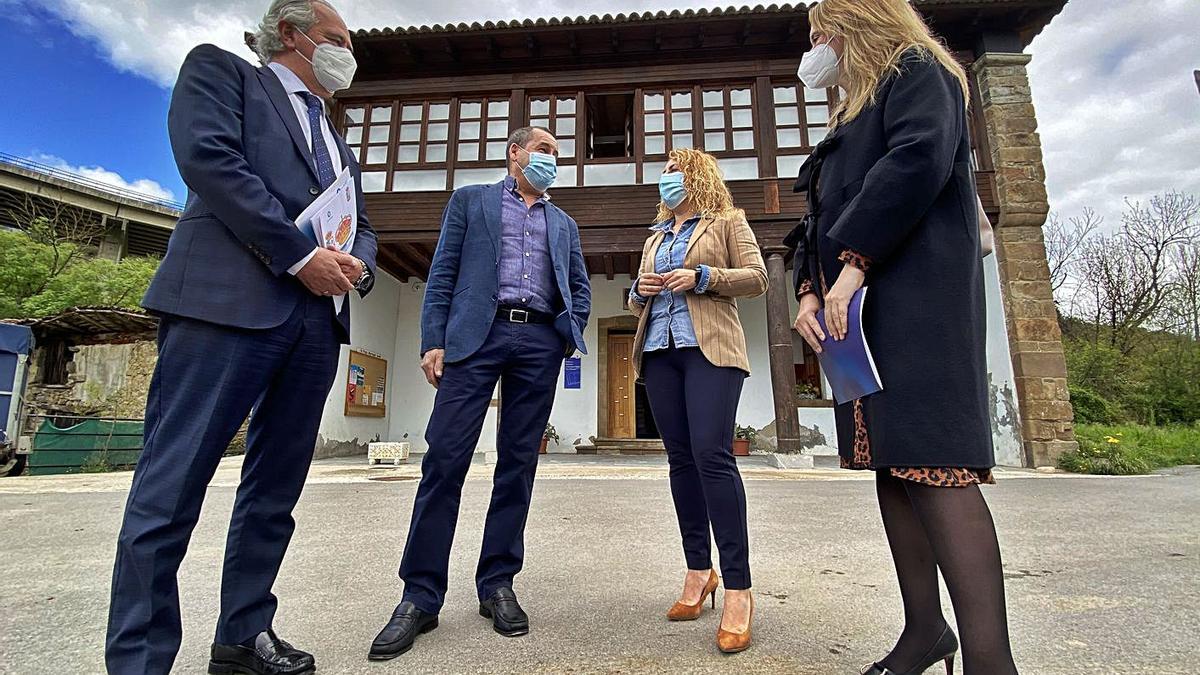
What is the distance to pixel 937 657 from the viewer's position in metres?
1.23

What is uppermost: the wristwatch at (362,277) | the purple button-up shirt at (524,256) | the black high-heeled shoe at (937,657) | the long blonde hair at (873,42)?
the long blonde hair at (873,42)

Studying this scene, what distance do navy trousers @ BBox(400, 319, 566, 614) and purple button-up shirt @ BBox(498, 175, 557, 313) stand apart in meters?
0.10

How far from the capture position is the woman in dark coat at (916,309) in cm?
102

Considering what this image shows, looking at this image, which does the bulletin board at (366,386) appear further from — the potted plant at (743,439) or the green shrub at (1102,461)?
the green shrub at (1102,461)

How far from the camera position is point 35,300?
14.2 meters

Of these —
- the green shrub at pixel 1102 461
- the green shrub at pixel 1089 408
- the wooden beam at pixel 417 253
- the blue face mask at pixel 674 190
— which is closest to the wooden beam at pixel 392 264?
the wooden beam at pixel 417 253

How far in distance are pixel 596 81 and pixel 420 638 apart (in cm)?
912

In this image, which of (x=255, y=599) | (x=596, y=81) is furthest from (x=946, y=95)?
(x=596, y=81)

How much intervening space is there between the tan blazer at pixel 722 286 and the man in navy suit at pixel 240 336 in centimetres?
102

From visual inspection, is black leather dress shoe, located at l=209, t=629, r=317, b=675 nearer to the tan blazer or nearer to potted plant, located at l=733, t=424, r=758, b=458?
the tan blazer

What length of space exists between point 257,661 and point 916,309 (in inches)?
64.9

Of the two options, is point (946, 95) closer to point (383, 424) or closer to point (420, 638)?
point (420, 638)

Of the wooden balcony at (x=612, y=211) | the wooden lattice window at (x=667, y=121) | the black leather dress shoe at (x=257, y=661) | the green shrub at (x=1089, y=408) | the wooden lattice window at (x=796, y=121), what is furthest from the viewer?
the green shrub at (x=1089, y=408)

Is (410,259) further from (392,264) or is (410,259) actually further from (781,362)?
(781,362)
